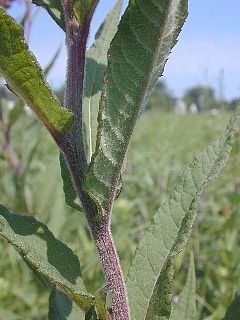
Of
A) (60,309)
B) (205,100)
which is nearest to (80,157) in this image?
(60,309)

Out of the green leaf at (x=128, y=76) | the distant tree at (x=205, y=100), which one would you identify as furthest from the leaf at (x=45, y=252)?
the distant tree at (x=205, y=100)

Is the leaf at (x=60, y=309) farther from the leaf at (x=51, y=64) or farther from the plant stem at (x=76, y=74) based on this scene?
the leaf at (x=51, y=64)

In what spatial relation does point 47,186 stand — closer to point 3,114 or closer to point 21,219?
point 3,114

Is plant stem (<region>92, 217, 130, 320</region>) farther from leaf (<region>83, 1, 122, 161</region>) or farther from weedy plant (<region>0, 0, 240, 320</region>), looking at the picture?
leaf (<region>83, 1, 122, 161</region>)

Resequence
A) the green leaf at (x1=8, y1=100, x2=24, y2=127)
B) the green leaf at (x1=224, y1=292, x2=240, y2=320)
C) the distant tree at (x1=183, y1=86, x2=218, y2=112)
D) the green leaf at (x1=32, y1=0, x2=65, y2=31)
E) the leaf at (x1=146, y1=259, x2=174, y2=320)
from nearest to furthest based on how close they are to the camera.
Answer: the leaf at (x1=146, y1=259, x2=174, y2=320), the green leaf at (x1=32, y1=0, x2=65, y2=31), the green leaf at (x1=224, y1=292, x2=240, y2=320), the green leaf at (x1=8, y1=100, x2=24, y2=127), the distant tree at (x1=183, y1=86, x2=218, y2=112)

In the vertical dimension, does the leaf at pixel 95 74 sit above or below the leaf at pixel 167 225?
above

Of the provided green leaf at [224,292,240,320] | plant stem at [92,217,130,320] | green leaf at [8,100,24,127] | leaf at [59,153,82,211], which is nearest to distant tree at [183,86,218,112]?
green leaf at [8,100,24,127]

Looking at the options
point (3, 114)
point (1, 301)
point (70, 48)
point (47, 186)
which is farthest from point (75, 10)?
point (3, 114)
